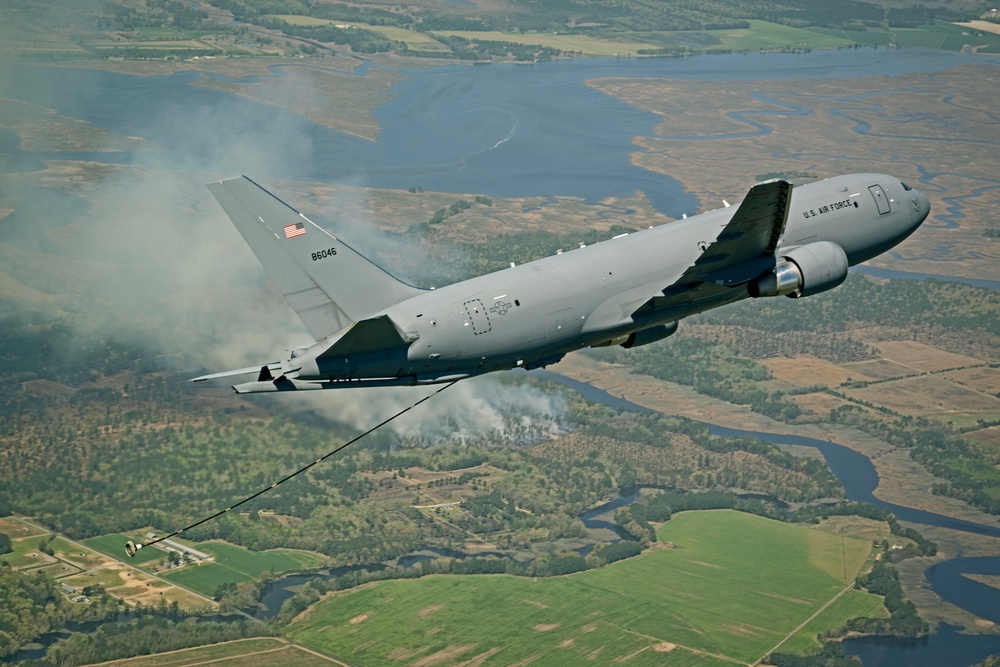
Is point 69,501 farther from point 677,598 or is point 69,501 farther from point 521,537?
point 677,598

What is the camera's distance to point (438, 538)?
192250mm

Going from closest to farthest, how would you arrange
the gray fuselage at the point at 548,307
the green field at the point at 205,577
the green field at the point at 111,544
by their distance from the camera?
1. the gray fuselage at the point at 548,307
2. the green field at the point at 205,577
3. the green field at the point at 111,544

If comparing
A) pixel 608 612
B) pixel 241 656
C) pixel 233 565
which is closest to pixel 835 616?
pixel 608 612

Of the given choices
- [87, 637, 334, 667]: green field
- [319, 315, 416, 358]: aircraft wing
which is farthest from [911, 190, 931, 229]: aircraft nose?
[87, 637, 334, 667]: green field

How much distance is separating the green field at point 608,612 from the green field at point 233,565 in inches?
382

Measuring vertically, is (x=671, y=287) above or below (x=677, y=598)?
above

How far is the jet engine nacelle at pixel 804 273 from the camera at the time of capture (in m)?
67.2

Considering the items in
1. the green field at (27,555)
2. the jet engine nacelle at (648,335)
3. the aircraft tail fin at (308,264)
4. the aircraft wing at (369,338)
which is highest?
the aircraft tail fin at (308,264)

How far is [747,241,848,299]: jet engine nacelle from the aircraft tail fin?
17.4 meters

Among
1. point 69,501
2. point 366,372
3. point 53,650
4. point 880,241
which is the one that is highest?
point 880,241

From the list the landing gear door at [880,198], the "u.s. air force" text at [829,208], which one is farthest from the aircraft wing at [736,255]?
the landing gear door at [880,198]

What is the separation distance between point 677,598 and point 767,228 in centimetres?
11918

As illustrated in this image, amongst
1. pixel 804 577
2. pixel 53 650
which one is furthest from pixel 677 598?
pixel 53 650

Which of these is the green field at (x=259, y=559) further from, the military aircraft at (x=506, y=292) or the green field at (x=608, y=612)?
the military aircraft at (x=506, y=292)
